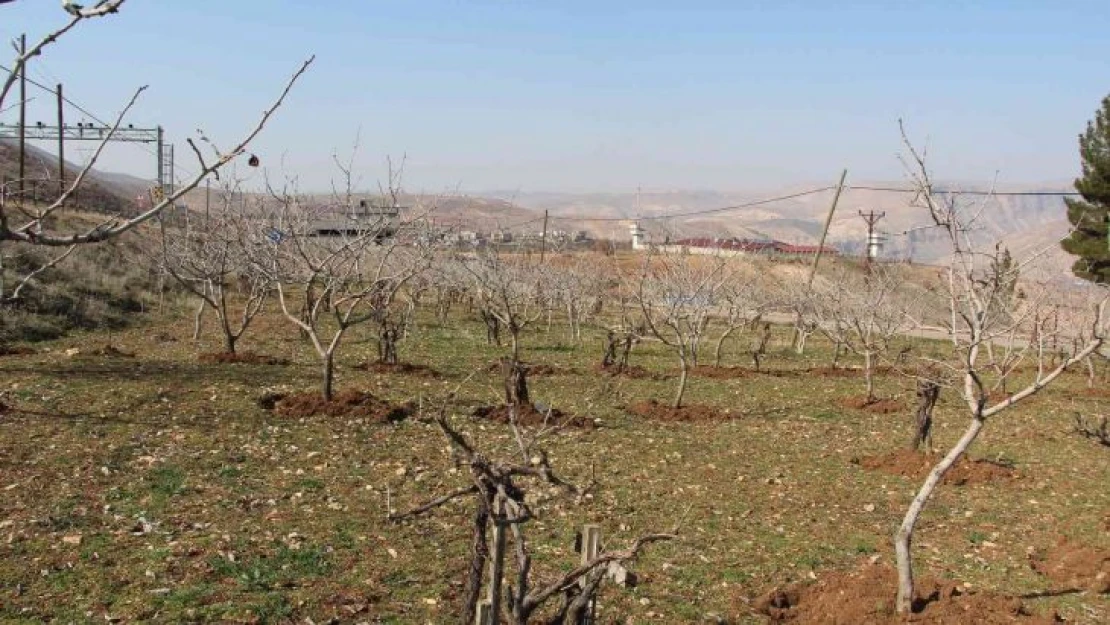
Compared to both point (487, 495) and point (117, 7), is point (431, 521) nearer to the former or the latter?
point (487, 495)

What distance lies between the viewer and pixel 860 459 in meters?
11.1

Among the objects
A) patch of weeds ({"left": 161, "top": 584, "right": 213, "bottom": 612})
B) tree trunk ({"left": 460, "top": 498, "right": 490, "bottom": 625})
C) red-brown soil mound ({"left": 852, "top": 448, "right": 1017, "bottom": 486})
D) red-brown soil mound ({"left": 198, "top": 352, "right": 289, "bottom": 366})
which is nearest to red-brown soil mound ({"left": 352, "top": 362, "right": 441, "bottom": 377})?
red-brown soil mound ({"left": 198, "top": 352, "right": 289, "bottom": 366})

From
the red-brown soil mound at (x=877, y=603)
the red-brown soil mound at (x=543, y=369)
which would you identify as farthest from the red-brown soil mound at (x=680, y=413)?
the red-brown soil mound at (x=877, y=603)

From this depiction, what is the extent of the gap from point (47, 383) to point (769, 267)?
4550 centimetres

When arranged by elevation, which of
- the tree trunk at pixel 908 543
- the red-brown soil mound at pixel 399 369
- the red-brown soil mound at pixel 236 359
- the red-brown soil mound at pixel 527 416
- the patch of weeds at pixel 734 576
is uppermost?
the tree trunk at pixel 908 543

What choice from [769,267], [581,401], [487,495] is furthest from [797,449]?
[769,267]

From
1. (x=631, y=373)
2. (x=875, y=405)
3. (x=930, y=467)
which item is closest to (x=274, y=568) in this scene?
(x=930, y=467)

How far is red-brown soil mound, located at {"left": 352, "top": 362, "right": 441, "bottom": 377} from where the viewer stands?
16375 millimetres

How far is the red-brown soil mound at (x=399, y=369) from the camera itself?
1638cm

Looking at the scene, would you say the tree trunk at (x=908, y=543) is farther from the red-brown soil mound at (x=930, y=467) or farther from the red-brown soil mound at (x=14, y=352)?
the red-brown soil mound at (x=14, y=352)

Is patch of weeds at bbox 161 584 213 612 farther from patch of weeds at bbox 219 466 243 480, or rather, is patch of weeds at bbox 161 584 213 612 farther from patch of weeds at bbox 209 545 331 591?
patch of weeds at bbox 219 466 243 480

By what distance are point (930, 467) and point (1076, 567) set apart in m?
3.48

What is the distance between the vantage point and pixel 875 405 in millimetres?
15297

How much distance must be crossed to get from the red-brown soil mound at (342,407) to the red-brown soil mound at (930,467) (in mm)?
6257
